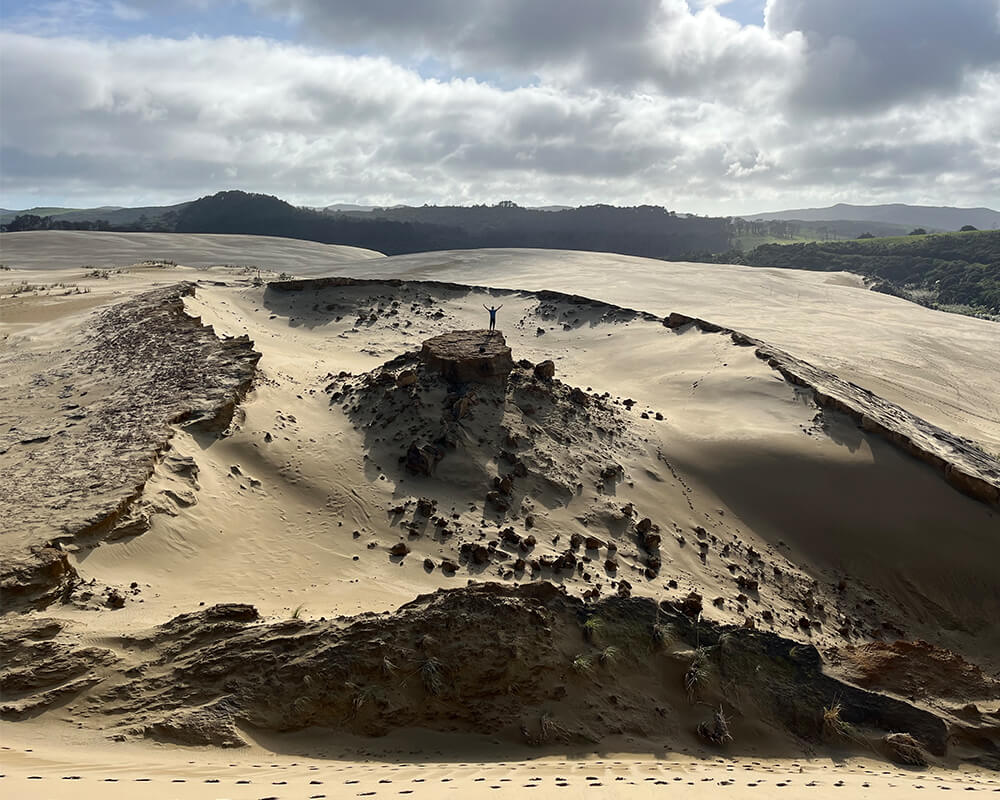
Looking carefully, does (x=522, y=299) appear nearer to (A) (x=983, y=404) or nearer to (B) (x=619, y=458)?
(B) (x=619, y=458)

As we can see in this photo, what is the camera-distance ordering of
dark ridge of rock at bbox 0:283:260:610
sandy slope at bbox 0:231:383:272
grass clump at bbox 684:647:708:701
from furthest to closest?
1. sandy slope at bbox 0:231:383:272
2. dark ridge of rock at bbox 0:283:260:610
3. grass clump at bbox 684:647:708:701

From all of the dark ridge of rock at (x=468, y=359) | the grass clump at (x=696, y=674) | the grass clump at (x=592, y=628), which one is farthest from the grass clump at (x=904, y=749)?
the dark ridge of rock at (x=468, y=359)

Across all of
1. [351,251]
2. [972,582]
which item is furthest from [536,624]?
[351,251]

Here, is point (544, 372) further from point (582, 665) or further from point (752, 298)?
point (752, 298)

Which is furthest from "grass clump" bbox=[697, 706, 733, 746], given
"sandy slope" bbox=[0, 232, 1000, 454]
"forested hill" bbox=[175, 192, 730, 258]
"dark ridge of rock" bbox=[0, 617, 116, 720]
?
"forested hill" bbox=[175, 192, 730, 258]

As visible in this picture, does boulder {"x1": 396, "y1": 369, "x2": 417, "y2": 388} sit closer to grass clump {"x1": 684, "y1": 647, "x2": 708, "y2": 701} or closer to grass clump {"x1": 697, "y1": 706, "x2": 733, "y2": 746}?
grass clump {"x1": 684, "y1": 647, "x2": 708, "y2": 701}

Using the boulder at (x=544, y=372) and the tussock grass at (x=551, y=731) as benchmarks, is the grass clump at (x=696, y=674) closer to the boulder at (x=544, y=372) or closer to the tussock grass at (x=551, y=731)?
the tussock grass at (x=551, y=731)

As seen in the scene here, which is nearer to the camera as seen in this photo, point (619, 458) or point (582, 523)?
point (582, 523)
